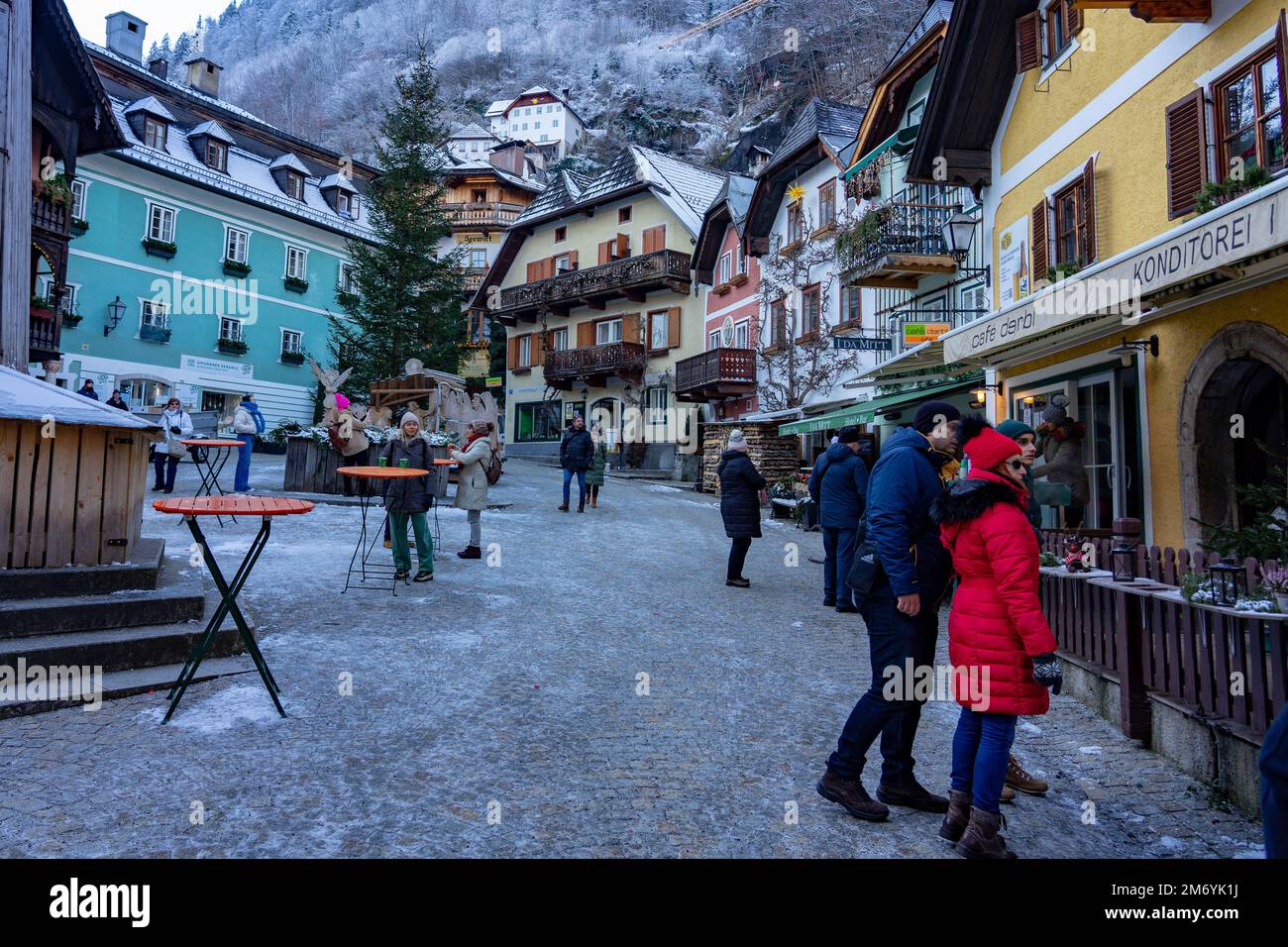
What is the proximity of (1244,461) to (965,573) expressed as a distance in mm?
7686

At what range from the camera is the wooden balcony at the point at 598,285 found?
32.8 meters

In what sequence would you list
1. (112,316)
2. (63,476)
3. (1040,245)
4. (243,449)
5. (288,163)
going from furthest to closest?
(288,163), (112,316), (243,449), (1040,245), (63,476)

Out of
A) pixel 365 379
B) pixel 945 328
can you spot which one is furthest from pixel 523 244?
pixel 945 328

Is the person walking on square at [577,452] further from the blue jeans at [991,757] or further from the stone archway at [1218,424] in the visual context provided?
the blue jeans at [991,757]

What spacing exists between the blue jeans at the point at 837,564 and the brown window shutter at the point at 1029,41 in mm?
8620

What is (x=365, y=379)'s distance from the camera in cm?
2555

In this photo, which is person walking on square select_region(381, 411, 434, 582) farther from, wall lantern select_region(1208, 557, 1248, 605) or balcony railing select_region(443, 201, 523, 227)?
balcony railing select_region(443, 201, 523, 227)

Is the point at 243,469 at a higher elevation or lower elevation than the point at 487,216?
lower

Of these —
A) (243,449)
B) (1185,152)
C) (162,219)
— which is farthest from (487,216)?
(1185,152)

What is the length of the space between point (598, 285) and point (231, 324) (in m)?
15.1

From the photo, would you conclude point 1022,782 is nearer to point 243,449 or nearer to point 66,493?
point 66,493

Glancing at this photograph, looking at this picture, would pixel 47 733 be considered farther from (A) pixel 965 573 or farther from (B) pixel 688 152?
(B) pixel 688 152

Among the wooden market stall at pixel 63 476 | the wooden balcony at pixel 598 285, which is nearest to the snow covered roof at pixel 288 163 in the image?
the wooden balcony at pixel 598 285

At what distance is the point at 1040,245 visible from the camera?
12.3 m
